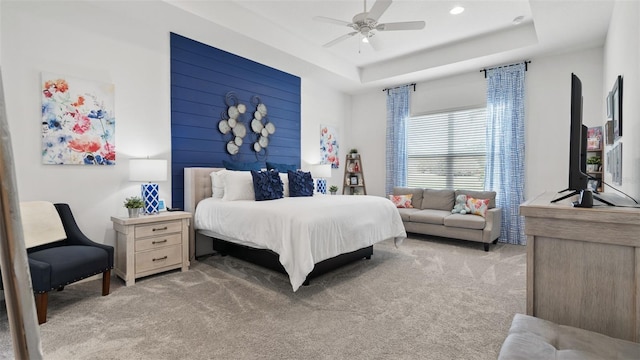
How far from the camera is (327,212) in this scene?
303cm

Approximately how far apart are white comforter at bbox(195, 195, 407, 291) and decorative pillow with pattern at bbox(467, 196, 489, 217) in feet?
5.08

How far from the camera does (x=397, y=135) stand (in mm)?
6223

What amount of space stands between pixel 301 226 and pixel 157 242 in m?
1.67

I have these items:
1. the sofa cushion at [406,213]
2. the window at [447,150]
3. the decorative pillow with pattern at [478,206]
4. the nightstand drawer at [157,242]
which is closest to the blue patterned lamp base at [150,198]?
Answer: the nightstand drawer at [157,242]

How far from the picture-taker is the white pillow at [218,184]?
4.04 m

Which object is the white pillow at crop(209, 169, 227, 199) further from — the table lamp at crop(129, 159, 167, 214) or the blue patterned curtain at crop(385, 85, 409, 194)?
the blue patterned curtain at crop(385, 85, 409, 194)

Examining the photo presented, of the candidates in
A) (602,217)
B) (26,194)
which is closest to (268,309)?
(602,217)

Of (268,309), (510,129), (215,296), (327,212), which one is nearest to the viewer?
(268,309)

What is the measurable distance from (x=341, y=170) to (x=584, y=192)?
5.32 m

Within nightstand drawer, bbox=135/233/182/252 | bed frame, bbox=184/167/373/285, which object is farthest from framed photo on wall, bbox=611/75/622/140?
nightstand drawer, bbox=135/233/182/252

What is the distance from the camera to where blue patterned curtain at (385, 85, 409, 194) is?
615 centimetres

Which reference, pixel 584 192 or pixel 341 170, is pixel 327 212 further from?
pixel 341 170

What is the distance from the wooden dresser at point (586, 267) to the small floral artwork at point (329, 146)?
4729mm

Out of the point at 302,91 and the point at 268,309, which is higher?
the point at 302,91
